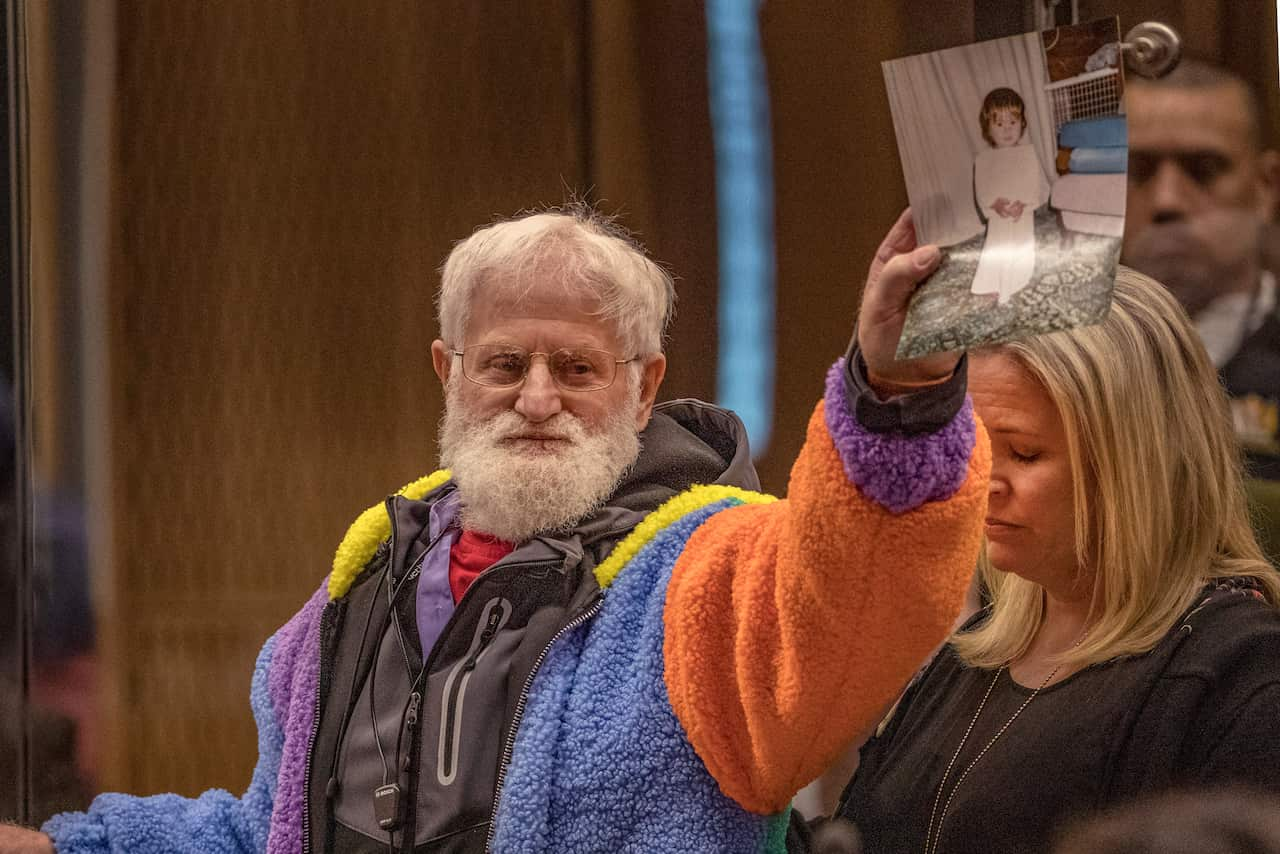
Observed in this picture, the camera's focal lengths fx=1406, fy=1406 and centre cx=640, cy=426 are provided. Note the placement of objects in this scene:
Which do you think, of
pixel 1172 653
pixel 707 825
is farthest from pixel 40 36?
pixel 1172 653

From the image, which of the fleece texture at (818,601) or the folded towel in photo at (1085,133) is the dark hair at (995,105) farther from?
the fleece texture at (818,601)

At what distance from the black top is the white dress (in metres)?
0.41

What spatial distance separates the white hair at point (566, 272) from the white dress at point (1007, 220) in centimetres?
53

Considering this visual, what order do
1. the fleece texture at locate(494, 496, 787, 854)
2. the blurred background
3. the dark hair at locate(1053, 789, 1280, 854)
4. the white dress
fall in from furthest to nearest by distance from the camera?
the blurred background < the fleece texture at locate(494, 496, 787, 854) < the dark hair at locate(1053, 789, 1280, 854) < the white dress

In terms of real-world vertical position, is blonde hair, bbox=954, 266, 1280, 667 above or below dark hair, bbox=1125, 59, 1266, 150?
below

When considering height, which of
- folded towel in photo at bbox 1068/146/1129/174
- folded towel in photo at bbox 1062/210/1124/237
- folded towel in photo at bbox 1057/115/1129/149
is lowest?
folded towel in photo at bbox 1062/210/1124/237

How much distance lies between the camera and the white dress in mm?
905

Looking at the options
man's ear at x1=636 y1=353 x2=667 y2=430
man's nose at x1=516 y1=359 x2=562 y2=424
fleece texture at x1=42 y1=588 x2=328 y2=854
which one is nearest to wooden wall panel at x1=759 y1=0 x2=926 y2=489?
man's ear at x1=636 y1=353 x2=667 y2=430

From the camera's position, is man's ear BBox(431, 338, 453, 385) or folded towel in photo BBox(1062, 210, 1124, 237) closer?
folded towel in photo BBox(1062, 210, 1124, 237)

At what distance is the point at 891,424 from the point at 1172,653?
392 mm

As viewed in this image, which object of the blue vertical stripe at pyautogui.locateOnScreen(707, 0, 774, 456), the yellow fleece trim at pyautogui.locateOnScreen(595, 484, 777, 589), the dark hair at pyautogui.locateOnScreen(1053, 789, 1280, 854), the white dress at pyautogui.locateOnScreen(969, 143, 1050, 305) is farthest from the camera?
the blue vertical stripe at pyautogui.locateOnScreen(707, 0, 774, 456)

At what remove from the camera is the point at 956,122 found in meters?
0.94

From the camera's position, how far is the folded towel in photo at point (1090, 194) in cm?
91

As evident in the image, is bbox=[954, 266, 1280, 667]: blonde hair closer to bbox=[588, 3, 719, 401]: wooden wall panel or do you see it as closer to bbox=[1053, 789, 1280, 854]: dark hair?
bbox=[1053, 789, 1280, 854]: dark hair
